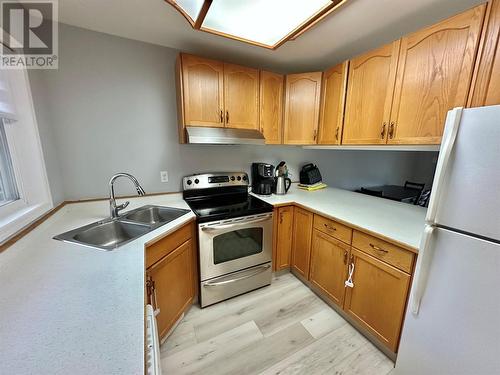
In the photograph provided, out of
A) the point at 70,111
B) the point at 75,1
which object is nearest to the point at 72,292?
the point at 70,111

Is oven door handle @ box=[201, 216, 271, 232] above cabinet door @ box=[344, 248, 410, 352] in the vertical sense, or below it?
above

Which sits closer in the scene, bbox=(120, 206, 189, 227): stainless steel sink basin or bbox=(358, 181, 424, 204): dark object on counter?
bbox=(120, 206, 189, 227): stainless steel sink basin

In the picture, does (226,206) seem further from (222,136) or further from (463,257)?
A: (463,257)

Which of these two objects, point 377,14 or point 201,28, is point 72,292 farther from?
point 377,14

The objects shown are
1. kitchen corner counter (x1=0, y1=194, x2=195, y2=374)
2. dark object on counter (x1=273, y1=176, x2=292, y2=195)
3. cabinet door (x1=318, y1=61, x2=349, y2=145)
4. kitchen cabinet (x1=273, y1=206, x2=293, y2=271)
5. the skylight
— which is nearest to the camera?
kitchen corner counter (x1=0, y1=194, x2=195, y2=374)

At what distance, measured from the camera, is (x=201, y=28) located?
1180 mm

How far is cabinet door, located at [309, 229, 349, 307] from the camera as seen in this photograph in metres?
1.58

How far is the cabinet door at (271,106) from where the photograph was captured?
6.69 feet

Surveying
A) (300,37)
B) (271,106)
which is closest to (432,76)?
(300,37)

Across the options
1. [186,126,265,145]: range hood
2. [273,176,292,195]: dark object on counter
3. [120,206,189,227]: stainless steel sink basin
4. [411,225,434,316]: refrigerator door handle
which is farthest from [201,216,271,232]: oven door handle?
[411,225,434,316]: refrigerator door handle

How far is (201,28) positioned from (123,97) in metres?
1.00

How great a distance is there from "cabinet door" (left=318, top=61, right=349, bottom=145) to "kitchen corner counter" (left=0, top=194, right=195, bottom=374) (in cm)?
186

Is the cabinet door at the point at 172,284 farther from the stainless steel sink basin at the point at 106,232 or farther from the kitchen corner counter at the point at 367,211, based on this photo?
the kitchen corner counter at the point at 367,211

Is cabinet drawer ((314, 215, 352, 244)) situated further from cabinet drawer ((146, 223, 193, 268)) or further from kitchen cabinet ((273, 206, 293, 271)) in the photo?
cabinet drawer ((146, 223, 193, 268))
